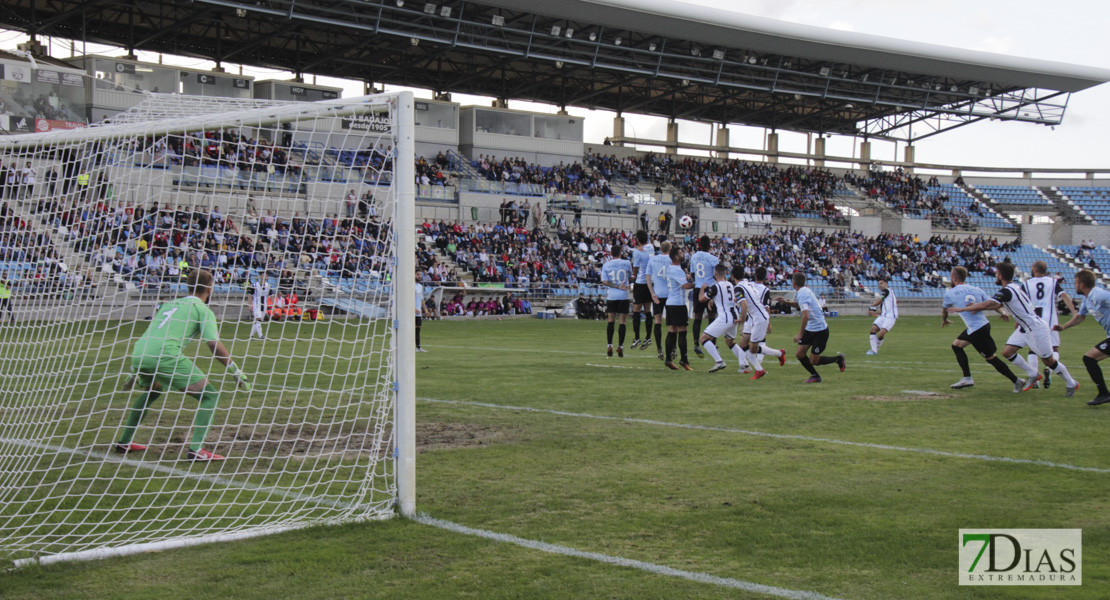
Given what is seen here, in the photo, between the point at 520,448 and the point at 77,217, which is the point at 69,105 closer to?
the point at 77,217

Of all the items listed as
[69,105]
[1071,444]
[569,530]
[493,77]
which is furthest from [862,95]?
[569,530]

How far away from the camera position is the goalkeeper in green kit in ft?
25.0

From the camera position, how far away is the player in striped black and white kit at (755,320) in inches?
554

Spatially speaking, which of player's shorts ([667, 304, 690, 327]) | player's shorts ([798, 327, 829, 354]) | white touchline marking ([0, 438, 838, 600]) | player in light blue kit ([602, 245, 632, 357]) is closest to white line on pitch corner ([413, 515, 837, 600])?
white touchline marking ([0, 438, 838, 600])

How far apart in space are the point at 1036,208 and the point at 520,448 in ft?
207

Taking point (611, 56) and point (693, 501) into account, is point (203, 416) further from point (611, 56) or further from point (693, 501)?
point (611, 56)

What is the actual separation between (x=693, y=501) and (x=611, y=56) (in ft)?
136

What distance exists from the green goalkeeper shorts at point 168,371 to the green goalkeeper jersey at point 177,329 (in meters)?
0.05

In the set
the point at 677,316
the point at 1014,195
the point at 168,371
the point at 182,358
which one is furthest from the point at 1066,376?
the point at 1014,195

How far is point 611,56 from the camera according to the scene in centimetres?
4547

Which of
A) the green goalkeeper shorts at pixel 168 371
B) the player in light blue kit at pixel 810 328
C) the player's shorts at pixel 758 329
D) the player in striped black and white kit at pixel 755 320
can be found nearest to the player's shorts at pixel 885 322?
the player in striped black and white kit at pixel 755 320

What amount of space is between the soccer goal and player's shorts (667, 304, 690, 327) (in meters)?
6.01

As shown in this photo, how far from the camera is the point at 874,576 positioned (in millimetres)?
4609

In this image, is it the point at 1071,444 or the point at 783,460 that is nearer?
the point at 783,460
